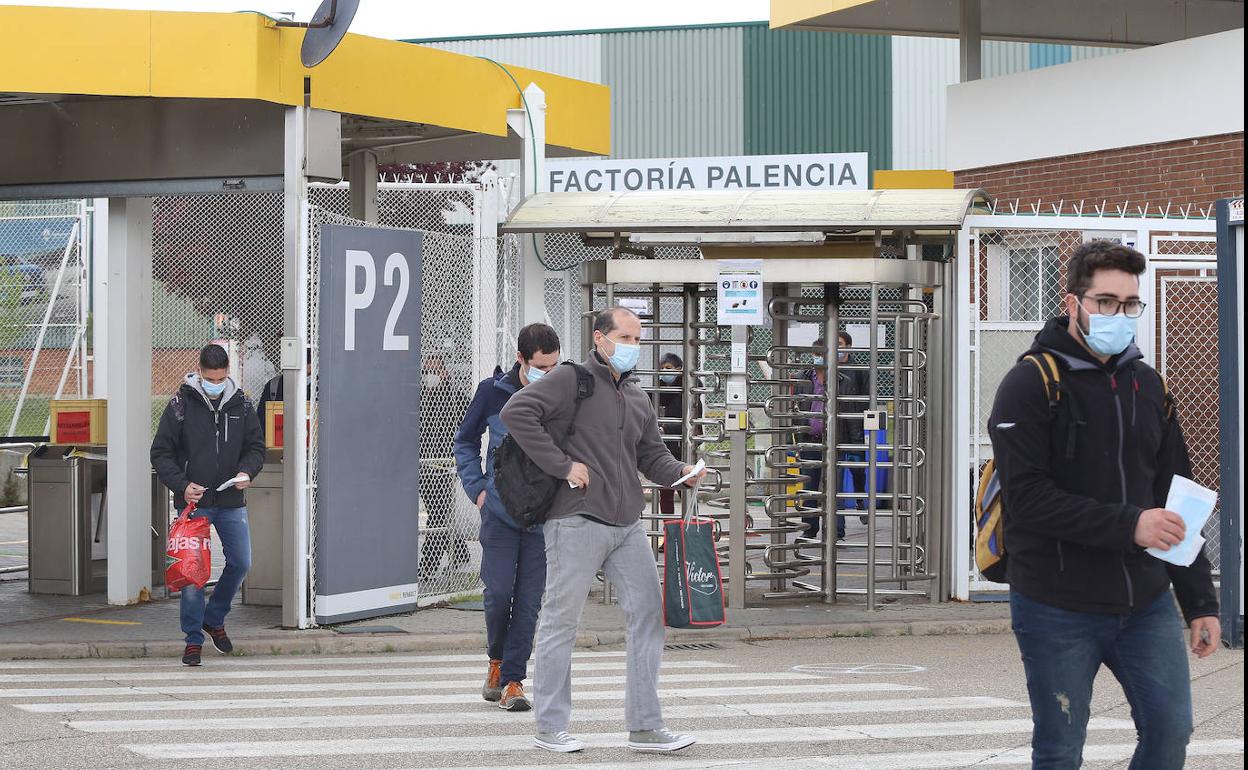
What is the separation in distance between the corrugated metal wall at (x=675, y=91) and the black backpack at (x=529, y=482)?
32118 millimetres

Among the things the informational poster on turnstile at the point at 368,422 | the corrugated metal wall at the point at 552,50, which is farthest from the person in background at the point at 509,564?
the corrugated metal wall at the point at 552,50

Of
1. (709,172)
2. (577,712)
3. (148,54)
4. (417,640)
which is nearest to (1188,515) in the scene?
(577,712)

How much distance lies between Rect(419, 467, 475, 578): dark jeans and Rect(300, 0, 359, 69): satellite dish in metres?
3.26

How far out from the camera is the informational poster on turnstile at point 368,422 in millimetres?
11016

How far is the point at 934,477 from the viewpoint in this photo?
1222 centimetres

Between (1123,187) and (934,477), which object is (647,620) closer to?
(934,477)

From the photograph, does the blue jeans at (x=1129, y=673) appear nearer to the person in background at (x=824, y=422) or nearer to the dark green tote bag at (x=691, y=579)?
the dark green tote bag at (x=691, y=579)

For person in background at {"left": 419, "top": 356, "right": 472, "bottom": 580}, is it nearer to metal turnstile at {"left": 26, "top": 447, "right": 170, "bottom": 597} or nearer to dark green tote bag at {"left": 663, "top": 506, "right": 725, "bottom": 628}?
metal turnstile at {"left": 26, "top": 447, "right": 170, "bottom": 597}

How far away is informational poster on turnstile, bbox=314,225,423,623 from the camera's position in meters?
11.0

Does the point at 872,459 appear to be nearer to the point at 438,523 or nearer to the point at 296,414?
the point at 438,523

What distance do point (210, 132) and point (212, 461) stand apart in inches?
130

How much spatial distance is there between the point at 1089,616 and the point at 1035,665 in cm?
21

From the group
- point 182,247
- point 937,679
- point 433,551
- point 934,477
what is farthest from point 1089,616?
point 182,247

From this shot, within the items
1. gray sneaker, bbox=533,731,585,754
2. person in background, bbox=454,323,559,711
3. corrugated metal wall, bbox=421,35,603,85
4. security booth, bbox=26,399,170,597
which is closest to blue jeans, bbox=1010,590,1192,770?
gray sneaker, bbox=533,731,585,754
